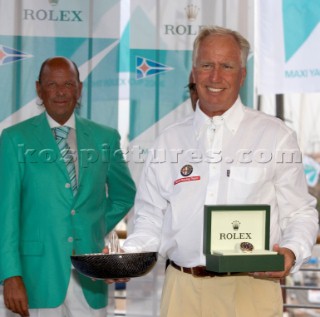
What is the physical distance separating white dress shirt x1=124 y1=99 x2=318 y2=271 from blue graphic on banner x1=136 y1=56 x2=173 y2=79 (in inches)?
53.4

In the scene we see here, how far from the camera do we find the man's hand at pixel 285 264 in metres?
2.08

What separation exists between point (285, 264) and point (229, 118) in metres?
0.55

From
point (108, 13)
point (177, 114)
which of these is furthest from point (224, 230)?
point (108, 13)

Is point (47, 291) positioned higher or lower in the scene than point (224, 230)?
lower

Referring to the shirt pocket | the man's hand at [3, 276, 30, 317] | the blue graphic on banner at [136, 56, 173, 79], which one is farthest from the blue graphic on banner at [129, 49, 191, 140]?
the shirt pocket

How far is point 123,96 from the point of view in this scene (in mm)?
3865

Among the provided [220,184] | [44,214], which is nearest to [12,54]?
[44,214]

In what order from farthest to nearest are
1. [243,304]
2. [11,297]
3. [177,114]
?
[177,114] < [11,297] < [243,304]

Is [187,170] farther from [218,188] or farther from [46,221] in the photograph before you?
[46,221]

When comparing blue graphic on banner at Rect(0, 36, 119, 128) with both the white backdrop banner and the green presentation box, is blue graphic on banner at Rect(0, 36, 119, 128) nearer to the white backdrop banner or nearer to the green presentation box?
the white backdrop banner

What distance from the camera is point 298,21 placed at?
378 centimetres

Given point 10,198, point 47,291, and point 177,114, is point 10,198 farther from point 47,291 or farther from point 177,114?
point 177,114

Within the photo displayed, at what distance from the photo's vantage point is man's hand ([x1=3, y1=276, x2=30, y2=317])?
2.99m

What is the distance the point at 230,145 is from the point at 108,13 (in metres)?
1.68
